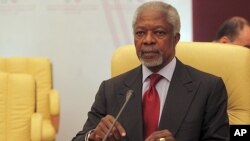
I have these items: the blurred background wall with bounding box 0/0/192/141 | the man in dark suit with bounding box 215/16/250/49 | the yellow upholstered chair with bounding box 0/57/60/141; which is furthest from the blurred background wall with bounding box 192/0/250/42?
the yellow upholstered chair with bounding box 0/57/60/141

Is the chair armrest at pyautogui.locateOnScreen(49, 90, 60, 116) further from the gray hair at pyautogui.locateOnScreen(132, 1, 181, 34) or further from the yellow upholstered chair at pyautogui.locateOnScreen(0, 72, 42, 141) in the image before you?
the gray hair at pyautogui.locateOnScreen(132, 1, 181, 34)

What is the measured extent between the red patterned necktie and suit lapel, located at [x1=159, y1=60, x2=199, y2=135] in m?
0.04

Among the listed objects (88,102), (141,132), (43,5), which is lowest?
(88,102)

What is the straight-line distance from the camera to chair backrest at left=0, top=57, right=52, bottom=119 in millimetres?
3656

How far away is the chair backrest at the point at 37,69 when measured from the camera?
366cm

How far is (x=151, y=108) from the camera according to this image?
1957 mm

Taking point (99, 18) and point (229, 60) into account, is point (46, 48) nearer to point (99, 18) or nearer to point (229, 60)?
point (99, 18)

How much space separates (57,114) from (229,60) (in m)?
1.72

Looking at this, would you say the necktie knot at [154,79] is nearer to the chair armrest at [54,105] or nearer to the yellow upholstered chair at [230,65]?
the yellow upholstered chair at [230,65]

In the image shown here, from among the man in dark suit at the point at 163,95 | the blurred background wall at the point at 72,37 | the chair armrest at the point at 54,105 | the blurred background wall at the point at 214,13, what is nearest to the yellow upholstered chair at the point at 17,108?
the man in dark suit at the point at 163,95

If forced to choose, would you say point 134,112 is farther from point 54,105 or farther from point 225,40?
point 54,105

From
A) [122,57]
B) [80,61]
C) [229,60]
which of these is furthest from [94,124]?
[80,61]

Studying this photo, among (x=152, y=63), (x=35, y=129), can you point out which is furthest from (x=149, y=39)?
(x=35, y=129)

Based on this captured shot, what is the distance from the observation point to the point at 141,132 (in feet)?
6.28
